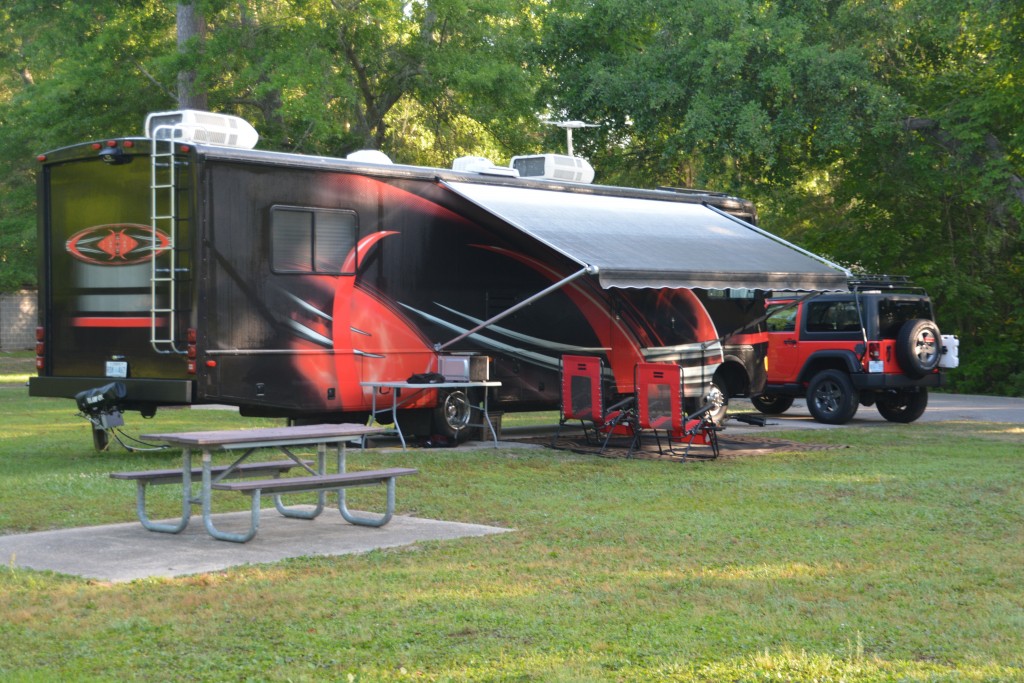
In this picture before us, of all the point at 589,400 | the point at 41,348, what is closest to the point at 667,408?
the point at 589,400

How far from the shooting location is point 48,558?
805 cm

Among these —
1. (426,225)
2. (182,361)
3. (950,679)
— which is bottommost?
(950,679)

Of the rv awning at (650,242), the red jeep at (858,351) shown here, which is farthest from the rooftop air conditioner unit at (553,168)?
the red jeep at (858,351)

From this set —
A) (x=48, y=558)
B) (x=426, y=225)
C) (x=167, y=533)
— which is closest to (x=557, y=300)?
(x=426, y=225)

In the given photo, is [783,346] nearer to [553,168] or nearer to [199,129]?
[553,168]

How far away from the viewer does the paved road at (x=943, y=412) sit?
19.7 meters

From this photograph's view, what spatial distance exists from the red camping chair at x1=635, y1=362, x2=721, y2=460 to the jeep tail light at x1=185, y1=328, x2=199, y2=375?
471 cm

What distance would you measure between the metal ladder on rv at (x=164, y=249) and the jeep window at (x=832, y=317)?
33.5ft

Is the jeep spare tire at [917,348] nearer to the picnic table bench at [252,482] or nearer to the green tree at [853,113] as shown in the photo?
the green tree at [853,113]

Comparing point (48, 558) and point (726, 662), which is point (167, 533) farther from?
point (726, 662)

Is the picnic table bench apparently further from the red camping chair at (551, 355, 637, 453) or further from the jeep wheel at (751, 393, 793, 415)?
the jeep wheel at (751, 393, 793, 415)

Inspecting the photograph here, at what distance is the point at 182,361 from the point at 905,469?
7.15 meters

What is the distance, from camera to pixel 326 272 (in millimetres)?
14078

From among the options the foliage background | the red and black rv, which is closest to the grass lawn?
the red and black rv
